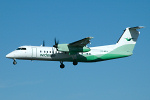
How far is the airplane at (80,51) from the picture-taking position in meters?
31.6

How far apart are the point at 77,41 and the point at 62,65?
3.94 meters

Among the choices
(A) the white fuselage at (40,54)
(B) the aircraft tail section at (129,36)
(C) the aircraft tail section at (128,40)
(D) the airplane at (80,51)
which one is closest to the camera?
(A) the white fuselage at (40,54)

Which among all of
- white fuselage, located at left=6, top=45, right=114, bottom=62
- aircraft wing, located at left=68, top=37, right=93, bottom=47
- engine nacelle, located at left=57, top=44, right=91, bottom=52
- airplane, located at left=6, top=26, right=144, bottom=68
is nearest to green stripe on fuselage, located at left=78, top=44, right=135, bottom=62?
airplane, located at left=6, top=26, right=144, bottom=68

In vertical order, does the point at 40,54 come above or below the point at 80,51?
below

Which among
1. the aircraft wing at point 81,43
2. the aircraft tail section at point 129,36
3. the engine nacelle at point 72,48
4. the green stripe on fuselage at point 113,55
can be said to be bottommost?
the green stripe on fuselage at point 113,55

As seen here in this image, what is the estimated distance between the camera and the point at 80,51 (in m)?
32.7

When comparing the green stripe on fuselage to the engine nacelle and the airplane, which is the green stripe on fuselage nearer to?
the airplane

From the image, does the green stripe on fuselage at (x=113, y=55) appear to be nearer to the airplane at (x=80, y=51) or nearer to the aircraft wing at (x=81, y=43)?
the airplane at (x=80, y=51)

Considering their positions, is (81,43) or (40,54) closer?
(40,54)

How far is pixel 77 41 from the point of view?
31625 mm

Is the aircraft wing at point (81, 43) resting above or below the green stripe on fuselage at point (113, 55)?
above

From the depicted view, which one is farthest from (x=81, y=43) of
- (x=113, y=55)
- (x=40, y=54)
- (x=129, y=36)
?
(x=129, y=36)

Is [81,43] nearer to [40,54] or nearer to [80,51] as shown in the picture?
[80,51]

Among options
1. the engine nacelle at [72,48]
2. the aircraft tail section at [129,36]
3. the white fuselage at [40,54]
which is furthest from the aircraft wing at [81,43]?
the aircraft tail section at [129,36]
